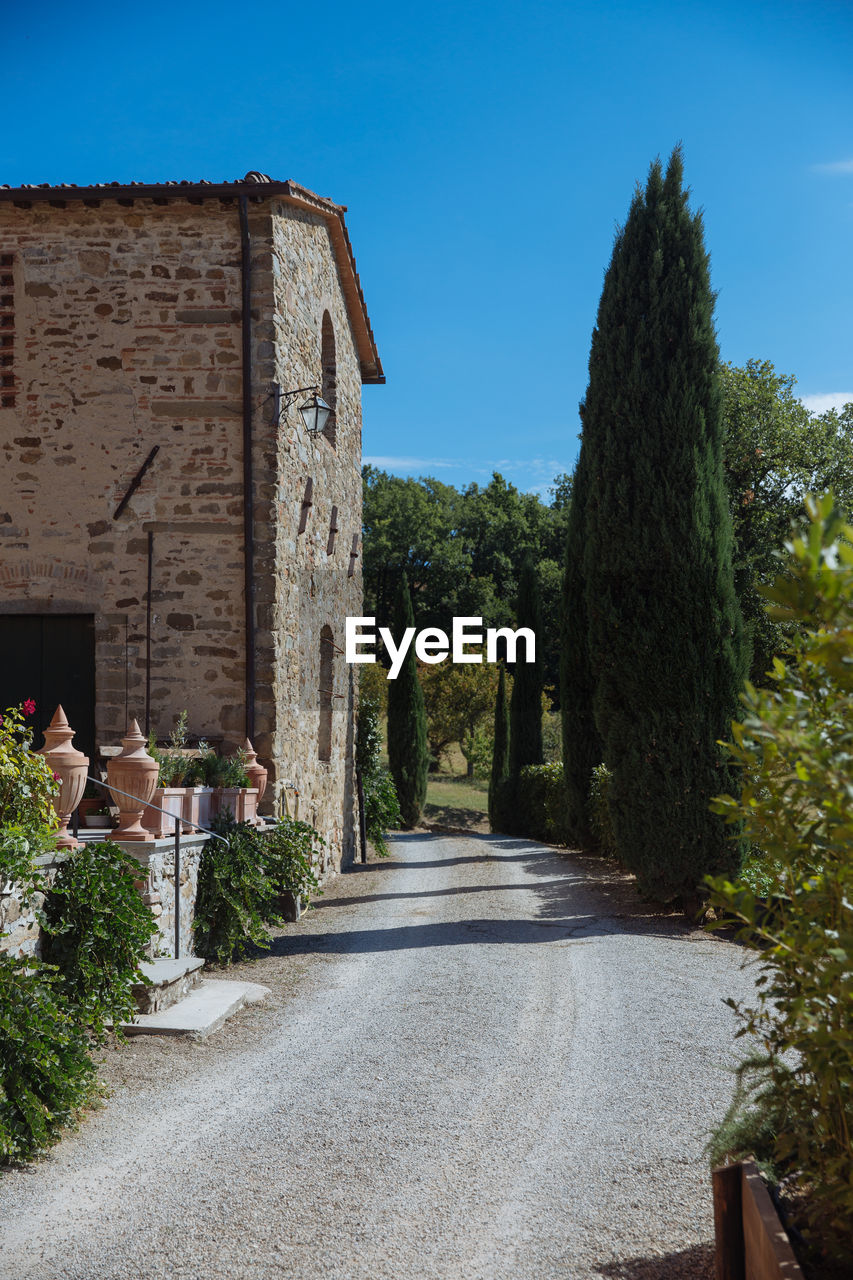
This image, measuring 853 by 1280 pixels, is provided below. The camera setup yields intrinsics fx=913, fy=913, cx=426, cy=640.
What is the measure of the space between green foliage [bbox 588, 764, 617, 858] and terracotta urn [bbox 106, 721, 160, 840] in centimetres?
736

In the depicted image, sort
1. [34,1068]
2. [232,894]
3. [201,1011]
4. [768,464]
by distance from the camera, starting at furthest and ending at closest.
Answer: [768,464]
[232,894]
[201,1011]
[34,1068]

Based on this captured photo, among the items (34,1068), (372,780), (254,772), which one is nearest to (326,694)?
(372,780)

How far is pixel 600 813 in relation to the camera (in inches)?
480

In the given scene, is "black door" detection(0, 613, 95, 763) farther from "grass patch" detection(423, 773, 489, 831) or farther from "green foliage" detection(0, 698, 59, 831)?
"grass patch" detection(423, 773, 489, 831)

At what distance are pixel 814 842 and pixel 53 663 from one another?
7.71m

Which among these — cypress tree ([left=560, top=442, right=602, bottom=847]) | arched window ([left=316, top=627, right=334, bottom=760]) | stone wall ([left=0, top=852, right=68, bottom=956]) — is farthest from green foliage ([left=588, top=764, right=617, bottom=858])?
stone wall ([left=0, top=852, right=68, bottom=956])

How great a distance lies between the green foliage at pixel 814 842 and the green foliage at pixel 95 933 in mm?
3075

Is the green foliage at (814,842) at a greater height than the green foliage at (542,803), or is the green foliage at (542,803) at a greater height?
the green foliage at (814,842)

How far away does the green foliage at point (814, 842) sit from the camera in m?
1.53

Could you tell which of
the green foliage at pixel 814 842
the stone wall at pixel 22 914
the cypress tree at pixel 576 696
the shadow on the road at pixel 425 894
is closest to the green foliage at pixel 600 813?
the cypress tree at pixel 576 696

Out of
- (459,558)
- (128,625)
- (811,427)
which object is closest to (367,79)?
(128,625)

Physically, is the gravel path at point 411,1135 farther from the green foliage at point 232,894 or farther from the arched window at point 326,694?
the arched window at point 326,694

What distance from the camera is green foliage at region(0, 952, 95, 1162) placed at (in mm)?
3123

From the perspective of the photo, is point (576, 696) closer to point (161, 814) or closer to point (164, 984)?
point (161, 814)
